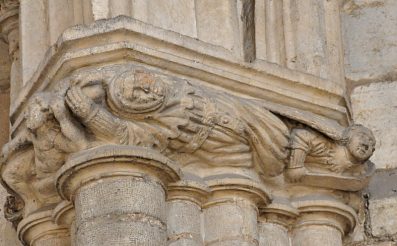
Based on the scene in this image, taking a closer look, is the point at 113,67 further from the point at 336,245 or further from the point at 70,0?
the point at 336,245

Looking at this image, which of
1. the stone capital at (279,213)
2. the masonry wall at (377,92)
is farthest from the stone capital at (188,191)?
the masonry wall at (377,92)

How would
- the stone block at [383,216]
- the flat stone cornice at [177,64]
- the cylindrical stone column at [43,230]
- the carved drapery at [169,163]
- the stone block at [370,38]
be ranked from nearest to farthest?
the carved drapery at [169,163] < the flat stone cornice at [177,64] < the cylindrical stone column at [43,230] < the stone block at [383,216] < the stone block at [370,38]

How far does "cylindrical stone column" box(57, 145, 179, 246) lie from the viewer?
4.30 m

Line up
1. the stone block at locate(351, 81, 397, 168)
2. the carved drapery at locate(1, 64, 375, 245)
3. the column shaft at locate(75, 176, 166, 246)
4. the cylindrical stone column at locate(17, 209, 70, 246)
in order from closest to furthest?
the column shaft at locate(75, 176, 166, 246) → the carved drapery at locate(1, 64, 375, 245) → the cylindrical stone column at locate(17, 209, 70, 246) → the stone block at locate(351, 81, 397, 168)

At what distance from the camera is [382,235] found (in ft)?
15.9

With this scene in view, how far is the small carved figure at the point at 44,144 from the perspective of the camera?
14.5 feet

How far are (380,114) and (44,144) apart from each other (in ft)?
3.46

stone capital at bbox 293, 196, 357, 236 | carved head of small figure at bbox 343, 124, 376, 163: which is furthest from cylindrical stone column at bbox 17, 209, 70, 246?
carved head of small figure at bbox 343, 124, 376, 163

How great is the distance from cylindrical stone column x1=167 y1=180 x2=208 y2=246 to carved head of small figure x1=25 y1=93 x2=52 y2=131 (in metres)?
0.36

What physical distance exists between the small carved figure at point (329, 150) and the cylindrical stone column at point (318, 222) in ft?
0.27

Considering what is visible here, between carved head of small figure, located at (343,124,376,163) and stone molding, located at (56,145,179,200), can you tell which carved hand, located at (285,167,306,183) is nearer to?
carved head of small figure, located at (343,124,376,163)

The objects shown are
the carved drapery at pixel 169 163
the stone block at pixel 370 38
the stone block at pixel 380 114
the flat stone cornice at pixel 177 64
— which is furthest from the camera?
the stone block at pixel 370 38

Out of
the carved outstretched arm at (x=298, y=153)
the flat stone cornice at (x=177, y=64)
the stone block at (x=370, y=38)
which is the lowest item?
the carved outstretched arm at (x=298, y=153)

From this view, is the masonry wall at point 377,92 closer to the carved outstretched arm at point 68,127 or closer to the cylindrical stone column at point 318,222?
the cylindrical stone column at point 318,222
